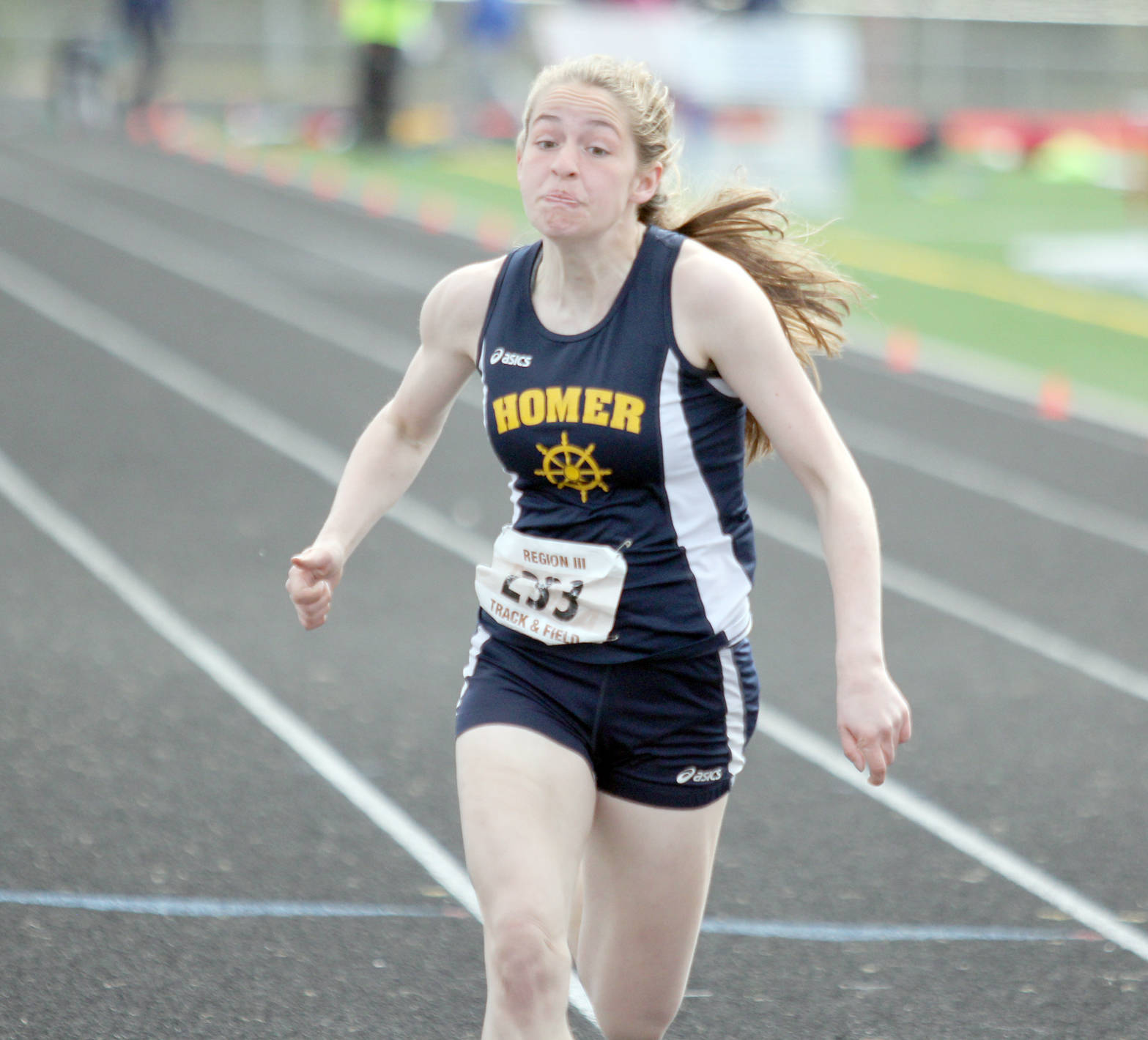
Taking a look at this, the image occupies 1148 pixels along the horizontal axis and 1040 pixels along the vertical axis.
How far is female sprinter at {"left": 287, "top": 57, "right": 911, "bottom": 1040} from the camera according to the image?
9.76 ft

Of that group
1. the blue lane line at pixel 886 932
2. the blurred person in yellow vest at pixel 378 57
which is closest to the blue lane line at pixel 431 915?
the blue lane line at pixel 886 932

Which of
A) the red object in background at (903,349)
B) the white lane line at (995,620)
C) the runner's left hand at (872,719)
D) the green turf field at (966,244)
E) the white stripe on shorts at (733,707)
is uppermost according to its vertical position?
the runner's left hand at (872,719)

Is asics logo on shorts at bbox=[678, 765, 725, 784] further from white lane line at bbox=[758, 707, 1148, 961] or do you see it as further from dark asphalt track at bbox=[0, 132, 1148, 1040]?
white lane line at bbox=[758, 707, 1148, 961]

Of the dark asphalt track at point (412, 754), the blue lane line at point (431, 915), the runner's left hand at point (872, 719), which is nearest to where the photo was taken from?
the runner's left hand at point (872, 719)

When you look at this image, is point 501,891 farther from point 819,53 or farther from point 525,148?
point 819,53

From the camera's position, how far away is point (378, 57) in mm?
23406

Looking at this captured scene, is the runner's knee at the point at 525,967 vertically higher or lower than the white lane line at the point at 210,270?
higher

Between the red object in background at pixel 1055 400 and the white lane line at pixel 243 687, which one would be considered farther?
the red object in background at pixel 1055 400

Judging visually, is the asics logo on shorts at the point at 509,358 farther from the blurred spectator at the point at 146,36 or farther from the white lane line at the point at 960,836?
the blurred spectator at the point at 146,36

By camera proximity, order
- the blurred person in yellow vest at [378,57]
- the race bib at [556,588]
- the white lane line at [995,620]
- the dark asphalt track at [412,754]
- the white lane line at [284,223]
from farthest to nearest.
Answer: the blurred person in yellow vest at [378,57]
the white lane line at [284,223]
the white lane line at [995,620]
the dark asphalt track at [412,754]
the race bib at [556,588]

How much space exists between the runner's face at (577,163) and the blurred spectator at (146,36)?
24207 mm

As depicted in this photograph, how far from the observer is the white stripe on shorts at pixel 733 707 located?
317 centimetres

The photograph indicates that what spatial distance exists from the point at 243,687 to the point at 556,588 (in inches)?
135

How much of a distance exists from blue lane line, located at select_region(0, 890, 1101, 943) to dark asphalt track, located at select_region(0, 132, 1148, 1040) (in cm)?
2
